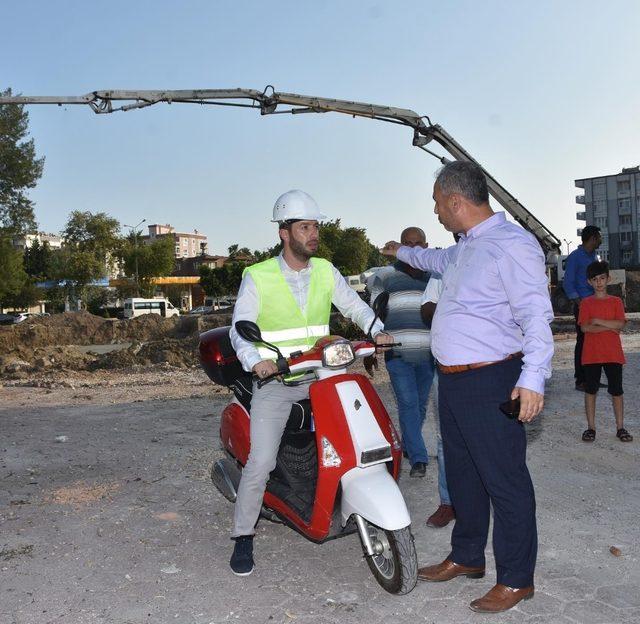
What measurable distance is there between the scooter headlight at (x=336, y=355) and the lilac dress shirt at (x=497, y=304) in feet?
1.49

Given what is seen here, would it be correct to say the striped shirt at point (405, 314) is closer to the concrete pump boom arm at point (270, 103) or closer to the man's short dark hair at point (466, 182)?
the man's short dark hair at point (466, 182)

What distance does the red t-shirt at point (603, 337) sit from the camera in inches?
258

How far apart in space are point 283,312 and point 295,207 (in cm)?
61

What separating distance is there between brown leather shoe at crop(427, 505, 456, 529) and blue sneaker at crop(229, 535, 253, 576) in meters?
1.32

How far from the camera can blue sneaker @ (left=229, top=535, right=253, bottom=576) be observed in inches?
152

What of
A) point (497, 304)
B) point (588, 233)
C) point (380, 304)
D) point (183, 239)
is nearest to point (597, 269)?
point (588, 233)

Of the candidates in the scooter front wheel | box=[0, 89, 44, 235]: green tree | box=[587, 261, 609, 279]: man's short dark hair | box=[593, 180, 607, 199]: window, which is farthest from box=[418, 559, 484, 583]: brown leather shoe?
box=[593, 180, 607, 199]: window

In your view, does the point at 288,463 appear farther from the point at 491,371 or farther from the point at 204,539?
the point at 491,371

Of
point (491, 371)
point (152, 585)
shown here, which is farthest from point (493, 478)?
point (152, 585)

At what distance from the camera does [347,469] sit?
355 cm

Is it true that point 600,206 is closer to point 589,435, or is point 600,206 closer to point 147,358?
point 147,358

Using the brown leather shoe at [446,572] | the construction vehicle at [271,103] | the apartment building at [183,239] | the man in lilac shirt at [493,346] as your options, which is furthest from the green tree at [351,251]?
the apartment building at [183,239]

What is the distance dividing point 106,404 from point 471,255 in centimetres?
811

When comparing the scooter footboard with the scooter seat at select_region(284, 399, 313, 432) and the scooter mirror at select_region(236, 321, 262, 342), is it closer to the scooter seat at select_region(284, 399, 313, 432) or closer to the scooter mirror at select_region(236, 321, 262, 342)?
the scooter seat at select_region(284, 399, 313, 432)
